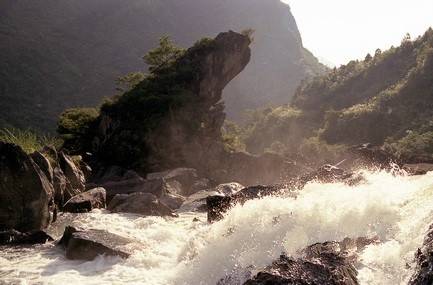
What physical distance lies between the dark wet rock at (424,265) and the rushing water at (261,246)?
53cm

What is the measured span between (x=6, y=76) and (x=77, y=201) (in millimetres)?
79251

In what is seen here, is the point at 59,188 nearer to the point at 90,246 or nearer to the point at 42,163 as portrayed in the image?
the point at 42,163

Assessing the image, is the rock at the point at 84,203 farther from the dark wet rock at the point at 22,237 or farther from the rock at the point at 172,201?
the dark wet rock at the point at 22,237

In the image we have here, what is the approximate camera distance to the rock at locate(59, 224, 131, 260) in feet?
46.2

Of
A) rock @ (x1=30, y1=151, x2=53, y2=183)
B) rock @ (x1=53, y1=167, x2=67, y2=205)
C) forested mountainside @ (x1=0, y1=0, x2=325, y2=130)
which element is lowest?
rock @ (x1=53, y1=167, x2=67, y2=205)

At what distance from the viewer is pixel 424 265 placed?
8.59 metres

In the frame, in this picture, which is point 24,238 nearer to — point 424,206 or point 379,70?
point 424,206

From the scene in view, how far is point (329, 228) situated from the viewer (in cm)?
1282

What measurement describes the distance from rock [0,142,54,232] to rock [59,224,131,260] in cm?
326

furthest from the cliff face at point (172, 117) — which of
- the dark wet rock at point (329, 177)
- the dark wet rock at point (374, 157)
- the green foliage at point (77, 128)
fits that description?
the dark wet rock at point (329, 177)

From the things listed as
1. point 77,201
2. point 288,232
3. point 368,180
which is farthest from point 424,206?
point 77,201

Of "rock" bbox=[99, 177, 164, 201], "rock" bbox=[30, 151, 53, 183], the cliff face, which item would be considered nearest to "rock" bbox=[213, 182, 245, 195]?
"rock" bbox=[99, 177, 164, 201]

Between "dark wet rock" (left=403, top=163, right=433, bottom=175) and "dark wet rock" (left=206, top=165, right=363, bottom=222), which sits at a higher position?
"dark wet rock" (left=206, top=165, right=363, bottom=222)

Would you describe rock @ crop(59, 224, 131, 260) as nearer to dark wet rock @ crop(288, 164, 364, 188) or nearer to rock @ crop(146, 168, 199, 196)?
dark wet rock @ crop(288, 164, 364, 188)
